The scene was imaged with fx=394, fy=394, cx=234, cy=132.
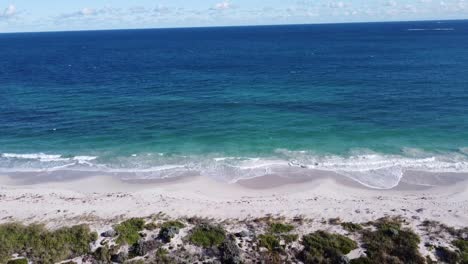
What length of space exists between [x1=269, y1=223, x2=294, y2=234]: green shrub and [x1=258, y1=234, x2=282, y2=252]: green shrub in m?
0.91

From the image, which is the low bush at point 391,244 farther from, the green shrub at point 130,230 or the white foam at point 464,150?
the white foam at point 464,150

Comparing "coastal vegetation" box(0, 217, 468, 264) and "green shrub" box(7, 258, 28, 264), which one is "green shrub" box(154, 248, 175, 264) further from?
"green shrub" box(7, 258, 28, 264)

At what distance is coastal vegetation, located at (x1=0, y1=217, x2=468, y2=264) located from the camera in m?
25.3

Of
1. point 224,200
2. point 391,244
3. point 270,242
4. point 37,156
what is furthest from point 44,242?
point 391,244

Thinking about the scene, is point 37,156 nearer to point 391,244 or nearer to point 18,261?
point 18,261

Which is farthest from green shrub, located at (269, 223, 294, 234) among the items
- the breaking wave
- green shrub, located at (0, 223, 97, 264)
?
green shrub, located at (0, 223, 97, 264)

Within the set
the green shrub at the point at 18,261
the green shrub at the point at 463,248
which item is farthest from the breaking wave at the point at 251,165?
the green shrub at the point at 18,261

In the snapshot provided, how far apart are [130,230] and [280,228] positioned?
10797 mm

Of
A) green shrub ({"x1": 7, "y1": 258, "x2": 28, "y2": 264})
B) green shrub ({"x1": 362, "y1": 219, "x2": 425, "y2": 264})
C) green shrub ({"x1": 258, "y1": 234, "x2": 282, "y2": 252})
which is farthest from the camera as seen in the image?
green shrub ({"x1": 258, "y1": 234, "x2": 282, "y2": 252})

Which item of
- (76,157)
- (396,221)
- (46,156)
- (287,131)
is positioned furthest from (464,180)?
(46,156)

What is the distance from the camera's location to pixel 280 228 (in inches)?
1123

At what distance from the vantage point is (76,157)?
151 ft

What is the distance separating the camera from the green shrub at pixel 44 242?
84.6 feet

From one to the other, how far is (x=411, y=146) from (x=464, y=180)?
8525 millimetres
